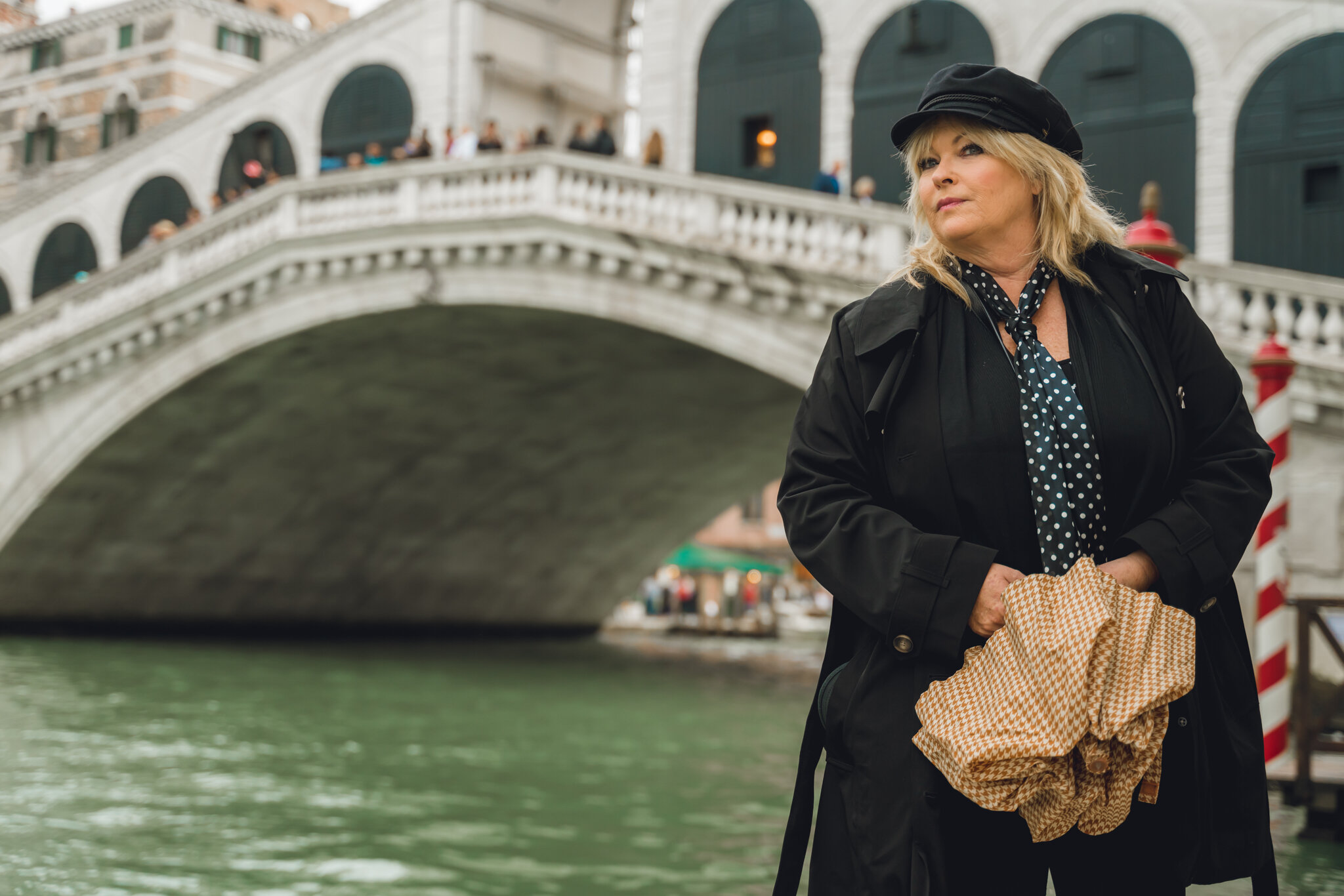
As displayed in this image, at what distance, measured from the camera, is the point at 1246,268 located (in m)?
8.69

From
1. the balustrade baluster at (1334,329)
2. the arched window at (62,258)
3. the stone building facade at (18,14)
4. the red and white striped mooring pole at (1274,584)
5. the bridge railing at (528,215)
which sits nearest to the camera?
the red and white striped mooring pole at (1274,584)

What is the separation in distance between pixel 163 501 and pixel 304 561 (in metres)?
2.56

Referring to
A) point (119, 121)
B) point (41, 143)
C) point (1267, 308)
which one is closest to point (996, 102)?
point (1267, 308)

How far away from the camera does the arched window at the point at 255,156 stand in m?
17.1

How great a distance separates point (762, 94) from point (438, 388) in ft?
16.8

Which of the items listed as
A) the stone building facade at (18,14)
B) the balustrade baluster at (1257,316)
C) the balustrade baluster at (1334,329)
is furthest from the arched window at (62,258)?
the balustrade baluster at (1334,329)

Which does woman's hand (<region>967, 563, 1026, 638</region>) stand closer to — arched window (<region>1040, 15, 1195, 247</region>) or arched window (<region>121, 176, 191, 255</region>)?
arched window (<region>1040, 15, 1195, 247</region>)

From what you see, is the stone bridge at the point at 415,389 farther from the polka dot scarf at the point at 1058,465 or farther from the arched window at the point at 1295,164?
the polka dot scarf at the point at 1058,465

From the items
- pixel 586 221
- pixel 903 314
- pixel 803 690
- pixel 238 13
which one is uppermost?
pixel 238 13

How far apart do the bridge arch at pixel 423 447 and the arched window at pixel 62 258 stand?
4.33m

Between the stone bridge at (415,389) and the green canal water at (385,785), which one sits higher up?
the stone bridge at (415,389)

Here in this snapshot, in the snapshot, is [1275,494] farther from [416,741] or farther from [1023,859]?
[416,741]

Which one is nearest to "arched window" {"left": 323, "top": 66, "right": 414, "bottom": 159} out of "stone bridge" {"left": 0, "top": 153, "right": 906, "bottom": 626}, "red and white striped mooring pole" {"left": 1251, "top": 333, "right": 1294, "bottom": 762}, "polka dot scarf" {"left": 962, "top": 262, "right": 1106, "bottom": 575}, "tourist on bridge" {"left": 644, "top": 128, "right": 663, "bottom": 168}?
"stone bridge" {"left": 0, "top": 153, "right": 906, "bottom": 626}

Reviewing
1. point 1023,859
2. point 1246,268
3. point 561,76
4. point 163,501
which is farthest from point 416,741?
point 561,76
